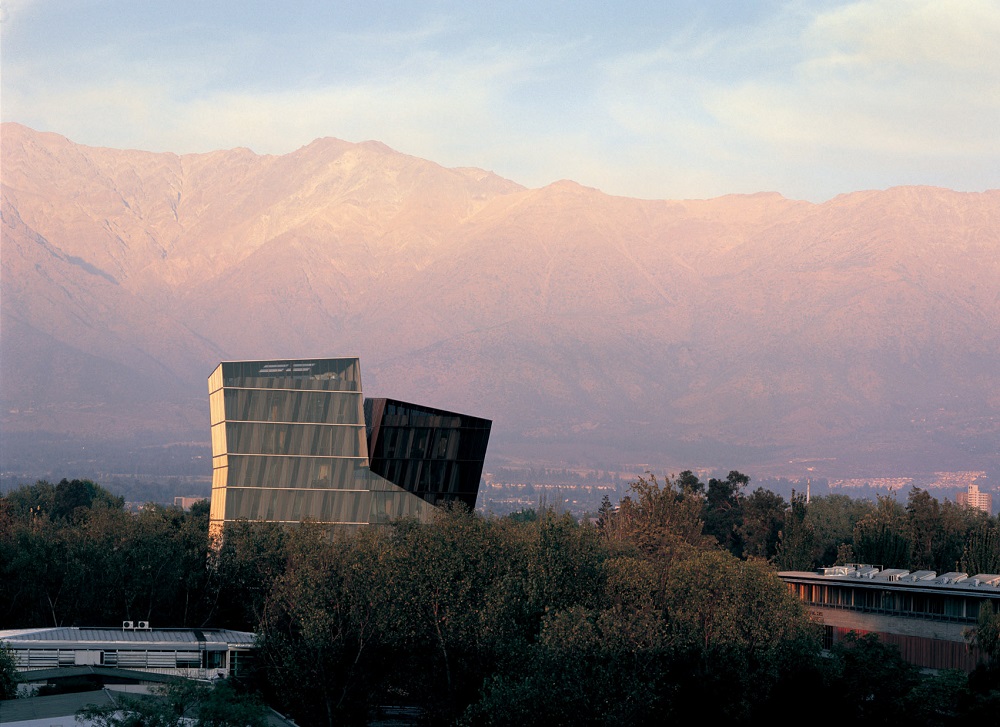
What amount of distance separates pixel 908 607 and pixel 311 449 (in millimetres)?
53272

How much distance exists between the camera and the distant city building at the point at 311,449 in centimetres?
12438

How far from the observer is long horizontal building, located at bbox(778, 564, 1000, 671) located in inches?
4093

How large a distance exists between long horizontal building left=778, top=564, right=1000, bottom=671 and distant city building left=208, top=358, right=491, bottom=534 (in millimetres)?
36821

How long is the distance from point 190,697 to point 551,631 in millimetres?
27338

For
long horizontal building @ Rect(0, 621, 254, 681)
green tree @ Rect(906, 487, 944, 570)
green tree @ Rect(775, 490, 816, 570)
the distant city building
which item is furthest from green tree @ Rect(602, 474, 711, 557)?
long horizontal building @ Rect(0, 621, 254, 681)

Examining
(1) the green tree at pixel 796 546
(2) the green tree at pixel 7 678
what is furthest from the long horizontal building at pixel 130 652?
(1) the green tree at pixel 796 546

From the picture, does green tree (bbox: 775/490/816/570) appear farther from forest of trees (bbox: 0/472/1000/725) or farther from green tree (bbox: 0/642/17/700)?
green tree (bbox: 0/642/17/700)

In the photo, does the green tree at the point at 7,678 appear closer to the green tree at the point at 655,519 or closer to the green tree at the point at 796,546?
the green tree at the point at 655,519

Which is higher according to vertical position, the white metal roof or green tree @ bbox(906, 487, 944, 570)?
green tree @ bbox(906, 487, 944, 570)

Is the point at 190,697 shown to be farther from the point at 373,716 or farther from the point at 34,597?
the point at 34,597

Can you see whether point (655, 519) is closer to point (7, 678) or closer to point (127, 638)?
point (127, 638)

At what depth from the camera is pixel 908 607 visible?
110875 millimetres

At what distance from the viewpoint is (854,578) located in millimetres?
121938

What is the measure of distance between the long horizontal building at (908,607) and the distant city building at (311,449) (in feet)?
121
